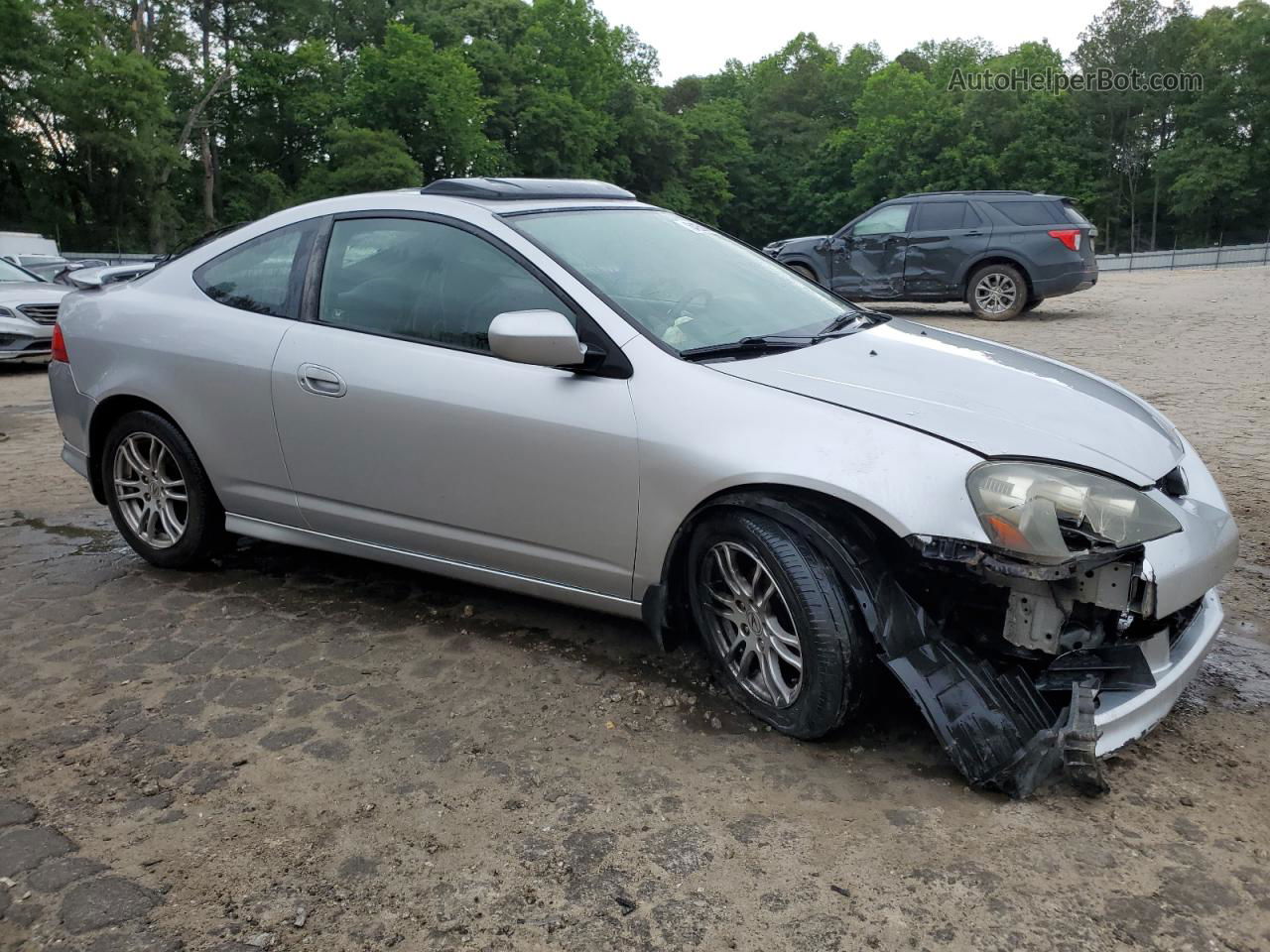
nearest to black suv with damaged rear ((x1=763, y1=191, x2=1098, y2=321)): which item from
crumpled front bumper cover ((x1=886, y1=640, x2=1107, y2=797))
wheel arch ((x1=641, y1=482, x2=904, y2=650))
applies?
wheel arch ((x1=641, y1=482, x2=904, y2=650))

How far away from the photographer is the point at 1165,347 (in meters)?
11.8

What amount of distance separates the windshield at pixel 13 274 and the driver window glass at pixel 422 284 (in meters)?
11.6

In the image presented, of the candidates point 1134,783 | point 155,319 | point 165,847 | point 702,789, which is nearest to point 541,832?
point 702,789

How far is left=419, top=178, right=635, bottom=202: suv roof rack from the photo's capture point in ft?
13.4

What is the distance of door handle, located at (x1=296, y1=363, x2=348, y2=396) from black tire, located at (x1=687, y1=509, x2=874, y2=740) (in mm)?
1543

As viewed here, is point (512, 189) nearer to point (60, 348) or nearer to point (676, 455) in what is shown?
point (676, 455)

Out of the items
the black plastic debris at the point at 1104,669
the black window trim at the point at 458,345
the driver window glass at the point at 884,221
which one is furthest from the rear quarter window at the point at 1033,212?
the black plastic debris at the point at 1104,669

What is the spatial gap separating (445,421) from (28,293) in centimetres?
1161

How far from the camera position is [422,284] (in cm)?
389

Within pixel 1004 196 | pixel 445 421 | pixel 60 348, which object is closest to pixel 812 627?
pixel 445 421

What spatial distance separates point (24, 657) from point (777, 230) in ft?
240

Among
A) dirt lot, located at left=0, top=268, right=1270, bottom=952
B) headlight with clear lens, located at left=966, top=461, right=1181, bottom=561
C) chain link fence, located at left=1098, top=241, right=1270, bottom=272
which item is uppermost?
headlight with clear lens, located at left=966, top=461, right=1181, bottom=561

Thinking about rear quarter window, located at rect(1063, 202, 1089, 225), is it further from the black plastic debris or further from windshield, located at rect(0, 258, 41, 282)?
windshield, located at rect(0, 258, 41, 282)

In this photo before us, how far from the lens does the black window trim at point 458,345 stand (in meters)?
3.40
